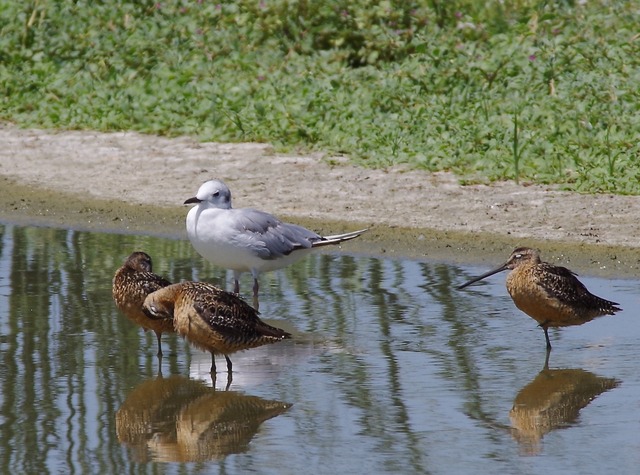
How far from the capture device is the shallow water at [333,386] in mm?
6473

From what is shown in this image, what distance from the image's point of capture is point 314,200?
42.9 feet

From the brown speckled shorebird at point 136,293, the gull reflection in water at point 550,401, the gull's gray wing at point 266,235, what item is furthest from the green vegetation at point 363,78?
the brown speckled shorebird at point 136,293

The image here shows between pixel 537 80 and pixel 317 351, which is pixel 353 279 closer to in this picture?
pixel 317 351

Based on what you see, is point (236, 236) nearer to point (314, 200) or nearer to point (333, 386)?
point (333, 386)

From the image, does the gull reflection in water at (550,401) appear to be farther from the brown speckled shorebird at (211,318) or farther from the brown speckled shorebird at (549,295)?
the brown speckled shorebird at (211,318)

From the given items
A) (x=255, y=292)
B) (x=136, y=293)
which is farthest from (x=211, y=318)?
(x=255, y=292)

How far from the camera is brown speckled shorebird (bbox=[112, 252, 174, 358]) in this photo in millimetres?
8281

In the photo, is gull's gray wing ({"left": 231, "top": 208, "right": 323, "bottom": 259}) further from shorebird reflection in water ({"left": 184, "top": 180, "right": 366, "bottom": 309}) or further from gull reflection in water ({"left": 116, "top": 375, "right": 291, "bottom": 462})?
gull reflection in water ({"left": 116, "top": 375, "right": 291, "bottom": 462})

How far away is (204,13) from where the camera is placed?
18.1 meters

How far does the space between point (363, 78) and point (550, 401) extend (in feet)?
30.7

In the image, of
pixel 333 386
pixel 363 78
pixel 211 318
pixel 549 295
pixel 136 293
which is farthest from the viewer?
pixel 363 78

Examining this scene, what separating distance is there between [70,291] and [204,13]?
28.6 feet

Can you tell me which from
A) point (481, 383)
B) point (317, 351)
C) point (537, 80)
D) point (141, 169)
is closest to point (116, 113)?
point (141, 169)

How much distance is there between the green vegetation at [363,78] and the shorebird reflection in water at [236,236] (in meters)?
3.69
